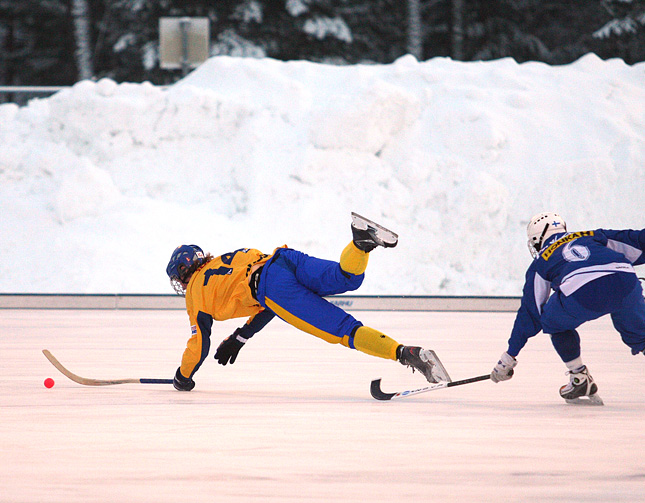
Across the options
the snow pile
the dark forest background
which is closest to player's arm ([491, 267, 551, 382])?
the snow pile

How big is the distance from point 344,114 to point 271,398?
1057cm

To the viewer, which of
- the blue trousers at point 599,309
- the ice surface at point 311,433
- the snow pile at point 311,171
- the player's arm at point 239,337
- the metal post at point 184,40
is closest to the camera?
the ice surface at point 311,433

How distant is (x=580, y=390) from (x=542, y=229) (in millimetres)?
841

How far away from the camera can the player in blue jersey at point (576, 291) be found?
4.73 metres

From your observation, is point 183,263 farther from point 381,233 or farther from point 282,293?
point 381,233

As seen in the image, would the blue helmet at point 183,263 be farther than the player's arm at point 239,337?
No

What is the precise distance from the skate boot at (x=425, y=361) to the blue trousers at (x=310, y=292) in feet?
1.13

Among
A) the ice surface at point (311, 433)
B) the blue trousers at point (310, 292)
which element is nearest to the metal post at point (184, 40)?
the ice surface at point (311, 433)

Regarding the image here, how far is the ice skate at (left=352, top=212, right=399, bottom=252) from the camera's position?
4848 millimetres

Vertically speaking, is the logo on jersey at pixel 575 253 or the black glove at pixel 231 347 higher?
the logo on jersey at pixel 575 253

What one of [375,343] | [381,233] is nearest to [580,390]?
[375,343]

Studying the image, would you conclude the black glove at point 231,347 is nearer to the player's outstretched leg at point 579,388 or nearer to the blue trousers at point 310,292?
the blue trousers at point 310,292

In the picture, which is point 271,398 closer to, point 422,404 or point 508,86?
point 422,404

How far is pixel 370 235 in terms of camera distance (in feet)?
16.1
